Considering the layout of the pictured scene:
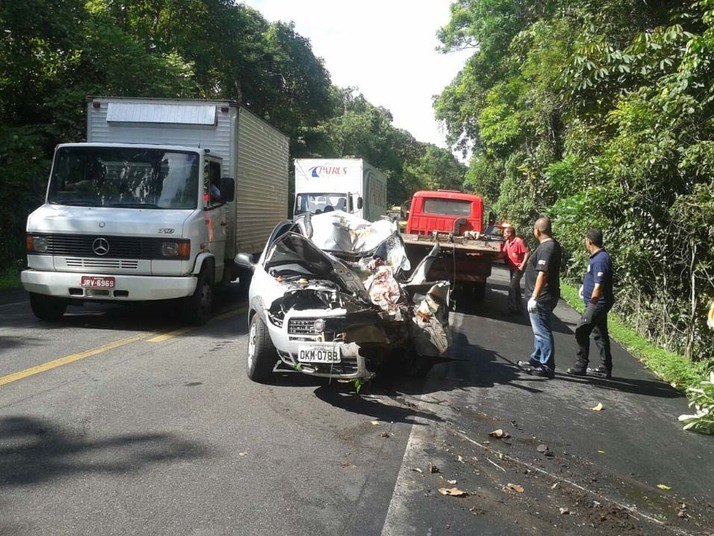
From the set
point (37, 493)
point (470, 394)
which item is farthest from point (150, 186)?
point (37, 493)

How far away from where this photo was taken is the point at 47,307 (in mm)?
9062

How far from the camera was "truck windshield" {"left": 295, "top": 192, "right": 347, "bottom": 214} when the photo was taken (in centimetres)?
2039

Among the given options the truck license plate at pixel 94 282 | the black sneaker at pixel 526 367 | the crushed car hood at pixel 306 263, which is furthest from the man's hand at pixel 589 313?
the truck license plate at pixel 94 282

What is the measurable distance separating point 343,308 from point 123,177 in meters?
4.91

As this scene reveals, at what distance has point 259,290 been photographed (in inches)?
263

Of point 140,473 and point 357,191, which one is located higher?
point 357,191

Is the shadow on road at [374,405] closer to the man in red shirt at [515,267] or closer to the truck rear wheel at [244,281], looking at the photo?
the truck rear wheel at [244,281]

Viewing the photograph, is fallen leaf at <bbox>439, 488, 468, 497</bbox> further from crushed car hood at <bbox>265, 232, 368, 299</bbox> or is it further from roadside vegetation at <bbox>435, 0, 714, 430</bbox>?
roadside vegetation at <bbox>435, 0, 714, 430</bbox>

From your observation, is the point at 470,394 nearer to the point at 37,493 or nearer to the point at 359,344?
the point at 359,344

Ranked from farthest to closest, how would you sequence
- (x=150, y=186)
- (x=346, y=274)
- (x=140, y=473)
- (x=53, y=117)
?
1. (x=53, y=117)
2. (x=150, y=186)
3. (x=346, y=274)
4. (x=140, y=473)

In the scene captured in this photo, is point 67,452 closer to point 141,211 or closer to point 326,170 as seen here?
point 141,211

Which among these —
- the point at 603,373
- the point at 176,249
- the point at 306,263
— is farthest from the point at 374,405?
the point at 176,249

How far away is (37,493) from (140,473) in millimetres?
589

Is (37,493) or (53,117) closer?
(37,493)
